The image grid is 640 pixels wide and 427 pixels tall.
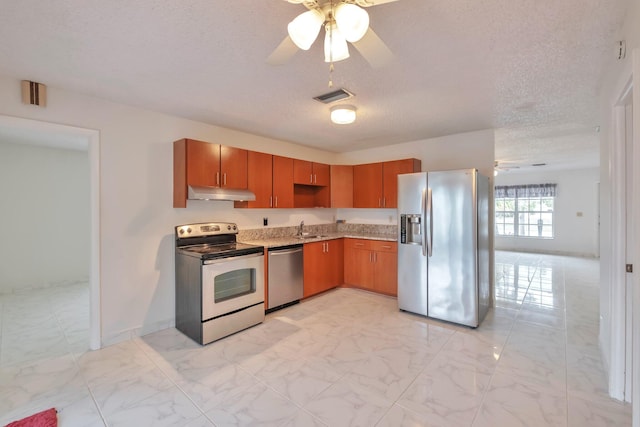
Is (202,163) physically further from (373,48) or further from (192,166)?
(373,48)

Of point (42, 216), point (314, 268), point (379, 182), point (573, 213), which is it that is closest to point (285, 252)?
point (314, 268)

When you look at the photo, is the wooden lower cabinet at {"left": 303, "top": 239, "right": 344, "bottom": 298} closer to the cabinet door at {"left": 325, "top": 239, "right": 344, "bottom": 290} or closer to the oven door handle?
the cabinet door at {"left": 325, "top": 239, "right": 344, "bottom": 290}

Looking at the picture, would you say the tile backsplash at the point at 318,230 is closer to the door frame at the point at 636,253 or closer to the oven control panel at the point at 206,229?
the oven control panel at the point at 206,229

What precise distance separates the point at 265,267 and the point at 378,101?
239 centimetres

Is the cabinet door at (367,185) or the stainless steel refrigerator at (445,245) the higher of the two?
the cabinet door at (367,185)

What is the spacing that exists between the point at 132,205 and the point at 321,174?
2814 mm

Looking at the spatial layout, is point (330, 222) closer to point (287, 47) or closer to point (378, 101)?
point (378, 101)

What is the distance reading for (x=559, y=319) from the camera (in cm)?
346

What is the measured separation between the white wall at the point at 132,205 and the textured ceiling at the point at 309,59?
200mm

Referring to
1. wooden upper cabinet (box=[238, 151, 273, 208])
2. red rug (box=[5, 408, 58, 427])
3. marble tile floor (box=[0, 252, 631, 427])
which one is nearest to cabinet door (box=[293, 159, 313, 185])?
wooden upper cabinet (box=[238, 151, 273, 208])

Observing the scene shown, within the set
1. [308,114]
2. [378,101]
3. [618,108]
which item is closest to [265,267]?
[308,114]

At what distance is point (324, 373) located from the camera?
234 centimetres

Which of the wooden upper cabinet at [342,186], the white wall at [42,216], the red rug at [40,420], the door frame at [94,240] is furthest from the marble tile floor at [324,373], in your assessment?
the wooden upper cabinet at [342,186]

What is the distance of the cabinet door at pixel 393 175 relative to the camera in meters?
4.34
